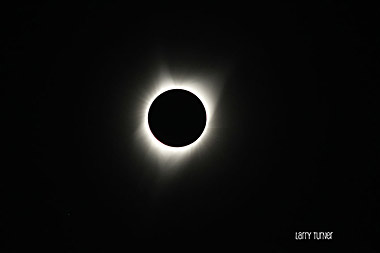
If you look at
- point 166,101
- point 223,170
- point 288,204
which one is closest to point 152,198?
point 223,170

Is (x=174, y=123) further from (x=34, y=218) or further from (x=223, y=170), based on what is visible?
(x=34, y=218)

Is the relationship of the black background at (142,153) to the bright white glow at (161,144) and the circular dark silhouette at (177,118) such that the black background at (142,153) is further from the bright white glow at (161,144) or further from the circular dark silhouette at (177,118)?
the circular dark silhouette at (177,118)

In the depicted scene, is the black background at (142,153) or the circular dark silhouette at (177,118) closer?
the circular dark silhouette at (177,118)

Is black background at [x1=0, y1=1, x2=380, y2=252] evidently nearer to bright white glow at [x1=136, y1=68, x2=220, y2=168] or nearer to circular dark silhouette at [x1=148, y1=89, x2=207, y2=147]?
bright white glow at [x1=136, y1=68, x2=220, y2=168]

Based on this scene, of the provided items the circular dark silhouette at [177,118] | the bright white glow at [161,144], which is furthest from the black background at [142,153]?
the circular dark silhouette at [177,118]

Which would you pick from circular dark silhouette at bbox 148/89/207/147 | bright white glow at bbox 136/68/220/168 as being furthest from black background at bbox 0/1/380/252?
circular dark silhouette at bbox 148/89/207/147
